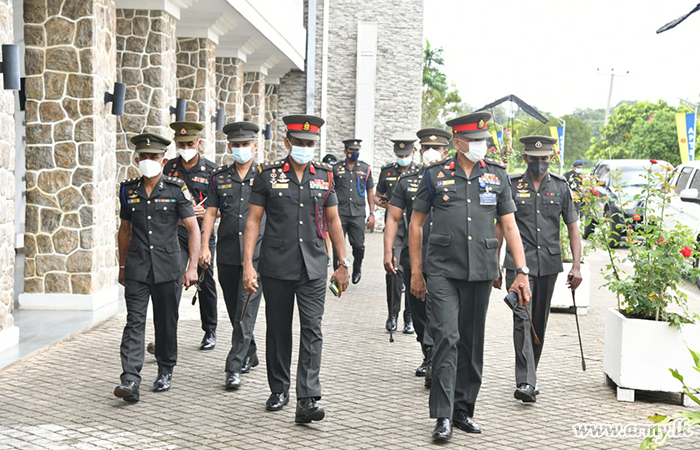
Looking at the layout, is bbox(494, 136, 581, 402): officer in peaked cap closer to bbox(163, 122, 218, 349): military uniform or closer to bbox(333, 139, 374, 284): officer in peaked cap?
bbox(163, 122, 218, 349): military uniform

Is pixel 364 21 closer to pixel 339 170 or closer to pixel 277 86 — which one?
pixel 277 86

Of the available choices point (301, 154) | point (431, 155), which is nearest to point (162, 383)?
point (301, 154)

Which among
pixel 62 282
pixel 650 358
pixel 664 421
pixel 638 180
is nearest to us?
pixel 664 421

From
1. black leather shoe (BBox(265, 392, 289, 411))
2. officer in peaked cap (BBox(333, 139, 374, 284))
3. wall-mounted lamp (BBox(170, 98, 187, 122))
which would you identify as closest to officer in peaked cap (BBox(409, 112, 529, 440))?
black leather shoe (BBox(265, 392, 289, 411))

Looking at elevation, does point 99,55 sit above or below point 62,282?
above

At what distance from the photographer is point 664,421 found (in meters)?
4.12

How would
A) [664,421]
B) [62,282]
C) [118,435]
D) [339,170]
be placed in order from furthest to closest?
[339,170] → [62,282] → [118,435] → [664,421]

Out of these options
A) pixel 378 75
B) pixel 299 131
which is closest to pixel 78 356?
pixel 299 131

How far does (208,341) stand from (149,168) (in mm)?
2391

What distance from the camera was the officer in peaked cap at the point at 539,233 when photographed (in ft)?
23.3

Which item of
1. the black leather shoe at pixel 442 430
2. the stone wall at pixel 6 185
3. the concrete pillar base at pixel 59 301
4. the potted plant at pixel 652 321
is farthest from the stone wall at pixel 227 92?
the black leather shoe at pixel 442 430

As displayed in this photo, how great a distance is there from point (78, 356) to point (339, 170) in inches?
253

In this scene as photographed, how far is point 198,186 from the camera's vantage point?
28.3 feet

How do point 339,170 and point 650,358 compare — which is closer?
point 650,358
